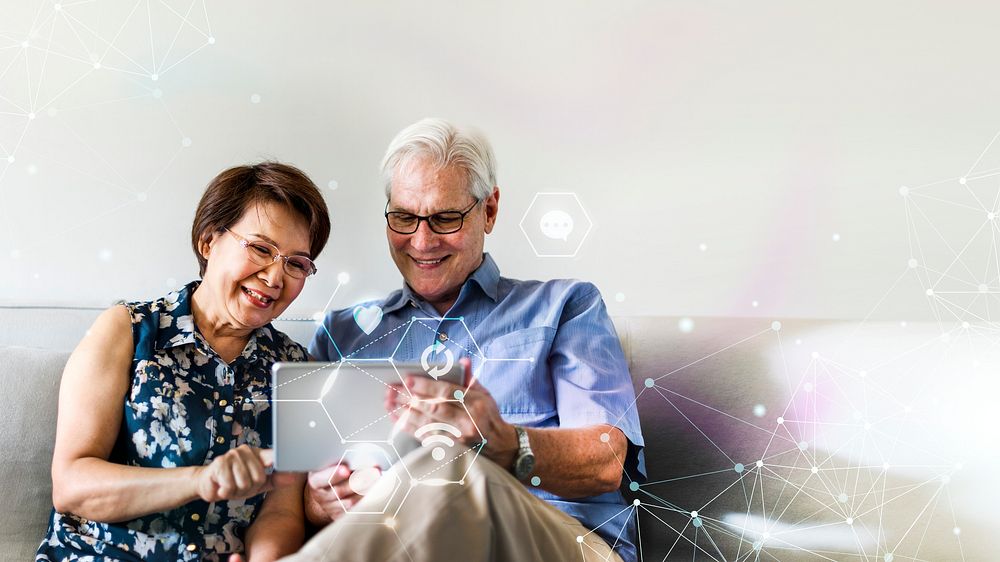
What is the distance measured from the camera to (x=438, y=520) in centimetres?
87

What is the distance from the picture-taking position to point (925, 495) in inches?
51.4

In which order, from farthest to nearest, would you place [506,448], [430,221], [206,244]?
[430,221], [206,244], [506,448]

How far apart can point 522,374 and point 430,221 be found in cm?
26

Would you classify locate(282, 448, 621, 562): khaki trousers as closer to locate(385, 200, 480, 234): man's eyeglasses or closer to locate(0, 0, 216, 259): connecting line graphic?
locate(385, 200, 480, 234): man's eyeglasses

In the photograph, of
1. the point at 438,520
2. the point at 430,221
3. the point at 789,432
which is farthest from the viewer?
the point at 789,432

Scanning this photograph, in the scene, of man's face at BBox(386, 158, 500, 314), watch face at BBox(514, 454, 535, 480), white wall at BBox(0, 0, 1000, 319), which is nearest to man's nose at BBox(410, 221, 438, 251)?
man's face at BBox(386, 158, 500, 314)

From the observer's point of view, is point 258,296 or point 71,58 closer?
point 258,296

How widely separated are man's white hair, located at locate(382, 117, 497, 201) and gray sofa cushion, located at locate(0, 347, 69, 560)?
0.58 m

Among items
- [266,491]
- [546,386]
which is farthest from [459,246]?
[266,491]

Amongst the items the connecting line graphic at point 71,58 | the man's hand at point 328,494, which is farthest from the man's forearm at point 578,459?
the connecting line graphic at point 71,58

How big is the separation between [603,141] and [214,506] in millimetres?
829

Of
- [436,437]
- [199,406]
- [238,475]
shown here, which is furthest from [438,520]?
[199,406]

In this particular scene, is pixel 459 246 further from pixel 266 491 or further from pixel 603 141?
pixel 266 491

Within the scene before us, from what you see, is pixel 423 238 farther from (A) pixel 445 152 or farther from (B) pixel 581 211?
(B) pixel 581 211
